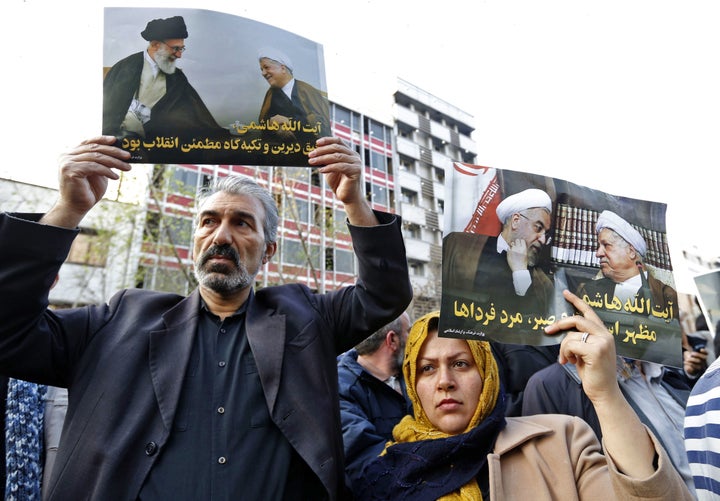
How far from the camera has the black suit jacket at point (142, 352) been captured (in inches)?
67.1

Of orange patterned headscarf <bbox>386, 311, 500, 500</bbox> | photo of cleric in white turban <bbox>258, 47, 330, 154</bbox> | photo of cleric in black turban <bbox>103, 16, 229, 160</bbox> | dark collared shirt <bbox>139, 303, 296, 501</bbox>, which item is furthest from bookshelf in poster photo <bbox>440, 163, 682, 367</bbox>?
photo of cleric in black turban <bbox>103, 16, 229, 160</bbox>

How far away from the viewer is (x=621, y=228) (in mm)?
2197

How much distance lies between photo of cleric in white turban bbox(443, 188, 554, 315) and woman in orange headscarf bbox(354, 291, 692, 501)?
163mm

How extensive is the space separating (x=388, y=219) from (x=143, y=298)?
1110mm

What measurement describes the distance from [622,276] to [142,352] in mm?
1998

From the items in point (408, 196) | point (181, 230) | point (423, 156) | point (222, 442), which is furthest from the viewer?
point (423, 156)

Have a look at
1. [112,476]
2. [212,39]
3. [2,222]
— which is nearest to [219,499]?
[112,476]

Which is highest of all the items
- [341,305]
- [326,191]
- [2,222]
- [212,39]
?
[326,191]

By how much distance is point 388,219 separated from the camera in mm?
2193

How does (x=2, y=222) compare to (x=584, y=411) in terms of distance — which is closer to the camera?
(x=2, y=222)

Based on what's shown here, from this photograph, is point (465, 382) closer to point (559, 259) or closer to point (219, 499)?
point (559, 259)

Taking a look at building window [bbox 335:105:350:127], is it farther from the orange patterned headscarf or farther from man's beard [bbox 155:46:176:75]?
the orange patterned headscarf

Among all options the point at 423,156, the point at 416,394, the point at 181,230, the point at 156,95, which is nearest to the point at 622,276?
the point at 416,394

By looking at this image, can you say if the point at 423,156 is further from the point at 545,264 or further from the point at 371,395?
the point at 545,264
